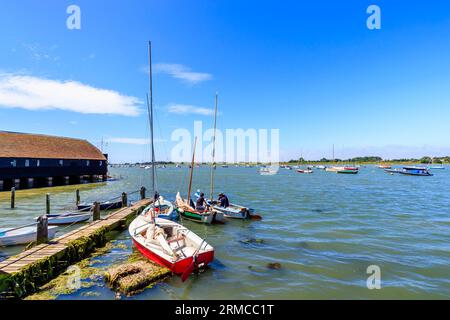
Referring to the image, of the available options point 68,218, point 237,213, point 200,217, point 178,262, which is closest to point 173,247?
point 178,262

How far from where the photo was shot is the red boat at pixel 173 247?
11.3m

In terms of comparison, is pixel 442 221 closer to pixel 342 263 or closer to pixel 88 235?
pixel 342 263

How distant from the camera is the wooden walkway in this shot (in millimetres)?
9625

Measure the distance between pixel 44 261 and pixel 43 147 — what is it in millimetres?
49227

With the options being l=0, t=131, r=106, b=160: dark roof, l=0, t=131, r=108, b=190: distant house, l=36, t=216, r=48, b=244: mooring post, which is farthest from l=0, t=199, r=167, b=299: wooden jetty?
l=0, t=131, r=106, b=160: dark roof

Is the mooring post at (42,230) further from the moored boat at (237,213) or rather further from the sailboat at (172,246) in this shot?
the moored boat at (237,213)

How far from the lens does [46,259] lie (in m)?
11.2

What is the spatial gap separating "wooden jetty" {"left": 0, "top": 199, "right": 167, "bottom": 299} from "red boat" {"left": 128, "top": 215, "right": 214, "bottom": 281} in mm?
2498

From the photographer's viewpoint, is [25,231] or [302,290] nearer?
[302,290]

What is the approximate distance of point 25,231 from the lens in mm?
16031

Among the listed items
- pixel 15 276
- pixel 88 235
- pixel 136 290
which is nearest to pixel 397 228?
pixel 136 290

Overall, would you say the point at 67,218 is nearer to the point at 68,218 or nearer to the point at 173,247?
the point at 68,218
